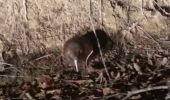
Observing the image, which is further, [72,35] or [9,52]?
[72,35]

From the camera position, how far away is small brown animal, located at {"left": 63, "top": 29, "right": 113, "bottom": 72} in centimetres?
557

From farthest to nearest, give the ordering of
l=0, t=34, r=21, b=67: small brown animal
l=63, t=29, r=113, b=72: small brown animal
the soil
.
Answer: l=0, t=34, r=21, b=67: small brown animal
l=63, t=29, r=113, b=72: small brown animal
the soil

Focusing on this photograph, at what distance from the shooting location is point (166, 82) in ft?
16.4

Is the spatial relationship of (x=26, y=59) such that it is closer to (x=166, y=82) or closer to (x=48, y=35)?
(x=48, y=35)

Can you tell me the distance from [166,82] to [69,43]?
1152mm

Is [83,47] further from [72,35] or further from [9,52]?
[9,52]

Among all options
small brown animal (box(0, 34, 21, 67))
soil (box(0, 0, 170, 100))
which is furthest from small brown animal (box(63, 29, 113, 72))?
small brown animal (box(0, 34, 21, 67))

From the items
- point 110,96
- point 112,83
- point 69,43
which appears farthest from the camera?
point 69,43

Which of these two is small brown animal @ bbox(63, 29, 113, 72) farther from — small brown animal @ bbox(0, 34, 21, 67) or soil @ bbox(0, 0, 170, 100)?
small brown animal @ bbox(0, 34, 21, 67)

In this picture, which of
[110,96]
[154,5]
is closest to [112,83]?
[110,96]

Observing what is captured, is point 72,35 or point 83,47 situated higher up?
point 72,35

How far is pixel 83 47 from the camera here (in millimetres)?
5621

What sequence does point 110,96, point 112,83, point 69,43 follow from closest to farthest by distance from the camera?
point 110,96
point 112,83
point 69,43

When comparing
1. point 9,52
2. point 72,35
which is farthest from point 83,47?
point 9,52
